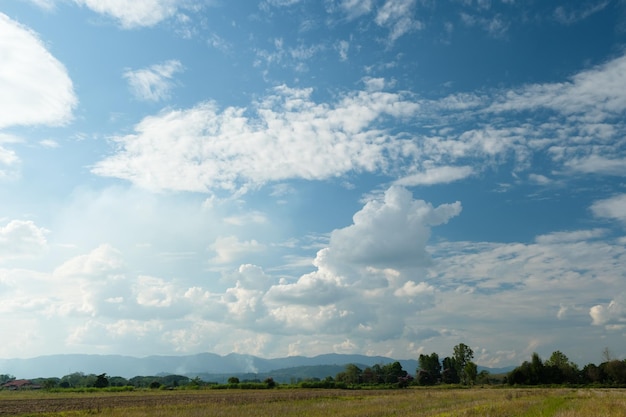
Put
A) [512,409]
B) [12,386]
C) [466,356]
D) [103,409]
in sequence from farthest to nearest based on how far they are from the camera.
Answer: [466,356], [12,386], [103,409], [512,409]

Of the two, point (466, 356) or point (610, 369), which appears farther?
point (466, 356)

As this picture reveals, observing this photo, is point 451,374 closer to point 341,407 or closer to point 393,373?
point 393,373

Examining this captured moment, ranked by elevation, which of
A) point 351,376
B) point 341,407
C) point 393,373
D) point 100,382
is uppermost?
point 393,373

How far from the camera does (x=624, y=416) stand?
2919cm

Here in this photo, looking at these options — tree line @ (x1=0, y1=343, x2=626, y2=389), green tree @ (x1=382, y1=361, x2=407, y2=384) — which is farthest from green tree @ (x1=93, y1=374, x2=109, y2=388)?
green tree @ (x1=382, y1=361, x2=407, y2=384)

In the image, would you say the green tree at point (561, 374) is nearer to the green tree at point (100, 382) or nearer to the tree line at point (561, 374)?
the tree line at point (561, 374)

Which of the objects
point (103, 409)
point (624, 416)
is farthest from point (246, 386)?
point (624, 416)

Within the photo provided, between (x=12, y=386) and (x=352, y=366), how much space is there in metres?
107

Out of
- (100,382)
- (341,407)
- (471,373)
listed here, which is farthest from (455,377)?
(341,407)

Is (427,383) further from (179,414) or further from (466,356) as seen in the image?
(179,414)

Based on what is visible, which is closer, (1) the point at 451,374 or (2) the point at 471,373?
(2) the point at 471,373

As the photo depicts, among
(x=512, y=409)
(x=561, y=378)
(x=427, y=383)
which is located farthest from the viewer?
(x=427, y=383)

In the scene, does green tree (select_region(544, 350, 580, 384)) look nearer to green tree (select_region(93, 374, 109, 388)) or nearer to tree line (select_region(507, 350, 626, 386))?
tree line (select_region(507, 350, 626, 386))

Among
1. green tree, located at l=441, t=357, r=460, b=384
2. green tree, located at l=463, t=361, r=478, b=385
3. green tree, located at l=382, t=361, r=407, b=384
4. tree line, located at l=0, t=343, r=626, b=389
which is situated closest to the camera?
tree line, located at l=0, t=343, r=626, b=389
